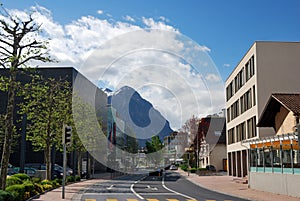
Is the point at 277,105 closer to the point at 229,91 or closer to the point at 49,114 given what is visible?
the point at 49,114

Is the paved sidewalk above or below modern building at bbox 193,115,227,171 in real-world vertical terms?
below

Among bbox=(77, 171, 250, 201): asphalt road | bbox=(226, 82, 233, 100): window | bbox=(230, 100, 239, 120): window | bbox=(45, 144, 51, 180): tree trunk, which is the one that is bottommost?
bbox=(77, 171, 250, 201): asphalt road

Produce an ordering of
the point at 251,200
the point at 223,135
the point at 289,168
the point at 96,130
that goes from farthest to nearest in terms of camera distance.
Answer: the point at 223,135, the point at 96,130, the point at 289,168, the point at 251,200

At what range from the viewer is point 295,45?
4159 cm

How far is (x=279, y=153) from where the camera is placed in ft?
85.5

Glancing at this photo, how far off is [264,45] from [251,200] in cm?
2294

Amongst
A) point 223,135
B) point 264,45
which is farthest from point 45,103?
point 223,135

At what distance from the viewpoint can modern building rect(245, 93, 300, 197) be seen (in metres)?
24.1

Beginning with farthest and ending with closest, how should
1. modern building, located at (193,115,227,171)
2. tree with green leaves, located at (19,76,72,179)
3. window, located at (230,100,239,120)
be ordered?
modern building, located at (193,115,227,171) < window, located at (230,100,239,120) < tree with green leaves, located at (19,76,72,179)

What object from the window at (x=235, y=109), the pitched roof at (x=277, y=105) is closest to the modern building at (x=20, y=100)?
the window at (x=235, y=109)

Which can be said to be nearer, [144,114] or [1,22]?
[1,22]

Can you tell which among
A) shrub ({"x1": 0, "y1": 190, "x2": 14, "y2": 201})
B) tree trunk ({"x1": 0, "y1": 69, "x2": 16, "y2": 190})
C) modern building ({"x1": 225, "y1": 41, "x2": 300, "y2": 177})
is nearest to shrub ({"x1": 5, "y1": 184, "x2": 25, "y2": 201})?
tree trunk ({"x1": 0, "y1": 69, "x2": 16, "y2": 190})

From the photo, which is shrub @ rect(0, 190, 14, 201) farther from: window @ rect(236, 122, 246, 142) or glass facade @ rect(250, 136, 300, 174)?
window @ rect(236, 122, 246, 142)

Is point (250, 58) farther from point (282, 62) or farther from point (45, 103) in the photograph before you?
point (45, 103)
